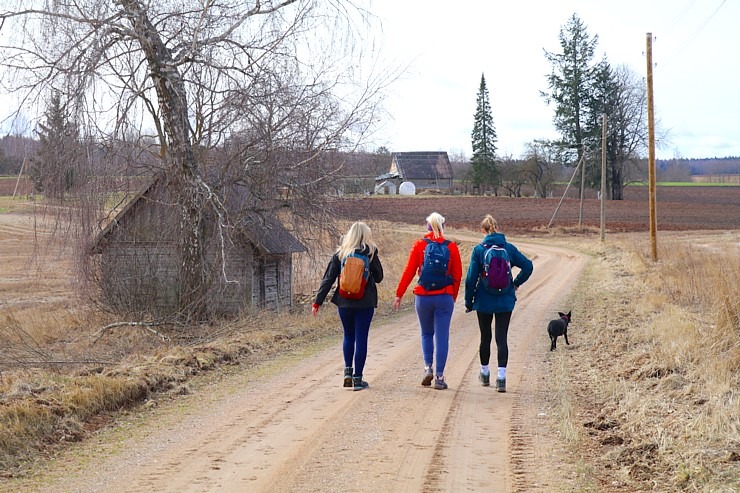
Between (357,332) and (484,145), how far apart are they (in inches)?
3312

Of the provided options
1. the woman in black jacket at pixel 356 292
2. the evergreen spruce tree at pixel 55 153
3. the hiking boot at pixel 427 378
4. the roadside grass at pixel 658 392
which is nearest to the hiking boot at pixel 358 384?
the woman in black jacket at pixel 356 292

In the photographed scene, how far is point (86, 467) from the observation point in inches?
251

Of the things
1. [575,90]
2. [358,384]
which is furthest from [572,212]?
[358,384]

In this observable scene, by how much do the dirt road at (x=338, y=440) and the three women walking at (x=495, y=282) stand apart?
2.25 feet

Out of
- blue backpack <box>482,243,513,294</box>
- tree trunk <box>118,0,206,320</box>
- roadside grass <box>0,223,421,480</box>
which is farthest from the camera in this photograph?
tree trunk <box>118,0,206,320</box>

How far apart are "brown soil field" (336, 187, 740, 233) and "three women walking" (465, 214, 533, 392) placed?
42.0 m

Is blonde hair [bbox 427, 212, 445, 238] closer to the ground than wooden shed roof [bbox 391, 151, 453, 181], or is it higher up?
closer to the ground

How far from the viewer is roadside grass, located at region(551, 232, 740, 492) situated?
6031 millimetres

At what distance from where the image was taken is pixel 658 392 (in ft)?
28.1

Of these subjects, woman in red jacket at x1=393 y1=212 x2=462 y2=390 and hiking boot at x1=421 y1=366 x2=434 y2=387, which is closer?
woman in red jacket at x1=393 y1=212 x2=462 y2=390

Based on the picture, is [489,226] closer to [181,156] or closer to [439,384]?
[439,384]

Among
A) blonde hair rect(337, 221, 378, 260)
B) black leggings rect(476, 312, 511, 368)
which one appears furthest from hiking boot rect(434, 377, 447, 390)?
blonde hair rect(337, 221, 378, 260)

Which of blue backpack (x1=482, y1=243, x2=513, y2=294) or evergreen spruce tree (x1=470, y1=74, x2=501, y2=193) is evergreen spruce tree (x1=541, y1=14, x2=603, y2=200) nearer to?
evergreen spruce tree (x1=470, y1=74, x2=501, y2=193)

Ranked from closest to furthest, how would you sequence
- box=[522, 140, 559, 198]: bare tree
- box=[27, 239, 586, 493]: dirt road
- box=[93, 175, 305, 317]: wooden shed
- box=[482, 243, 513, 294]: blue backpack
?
box=[27, 239, 586, 493]: dirt road < box=[482, 243, 513, 294]: blue backpack < box=[93, 175, 305, 317]: wooden shed < box=[522, 140, 559, 198]: bare tree
